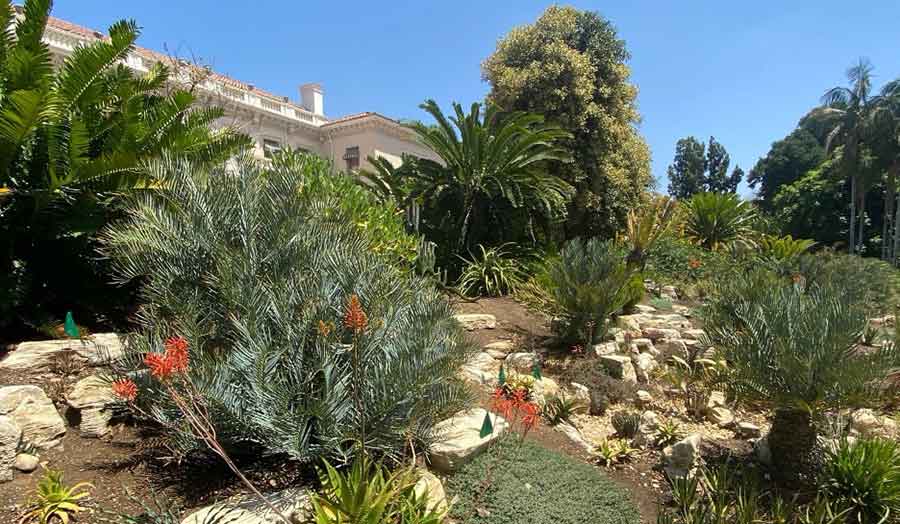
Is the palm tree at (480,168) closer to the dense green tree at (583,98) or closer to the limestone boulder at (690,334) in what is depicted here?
the dense green tree at (583,98)

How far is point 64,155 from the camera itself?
4273 millimetres

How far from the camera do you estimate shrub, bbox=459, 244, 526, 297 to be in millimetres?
9719

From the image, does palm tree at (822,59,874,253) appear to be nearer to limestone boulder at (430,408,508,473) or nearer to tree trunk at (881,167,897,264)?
tree trunk at (881,167,897,264)

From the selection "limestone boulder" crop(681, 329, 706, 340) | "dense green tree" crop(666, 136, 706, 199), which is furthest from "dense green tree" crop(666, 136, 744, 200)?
"limestone boulder" crop(681, 329, 706, 340)

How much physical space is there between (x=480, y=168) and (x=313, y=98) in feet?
54.7

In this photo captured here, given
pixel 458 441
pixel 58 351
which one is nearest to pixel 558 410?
pixel 458 441

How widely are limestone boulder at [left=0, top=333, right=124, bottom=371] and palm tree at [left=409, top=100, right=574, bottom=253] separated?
715cm

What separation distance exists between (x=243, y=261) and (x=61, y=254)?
247 cm

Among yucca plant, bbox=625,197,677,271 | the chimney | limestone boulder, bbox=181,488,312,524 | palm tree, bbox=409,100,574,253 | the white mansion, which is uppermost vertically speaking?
the chimney

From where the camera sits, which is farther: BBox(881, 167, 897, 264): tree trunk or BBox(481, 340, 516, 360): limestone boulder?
BBox(881, 167, 897, 264): tree trunk

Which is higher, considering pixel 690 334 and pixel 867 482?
pixel 690 334

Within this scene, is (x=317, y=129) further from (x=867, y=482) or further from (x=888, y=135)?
(x=888, y=135)

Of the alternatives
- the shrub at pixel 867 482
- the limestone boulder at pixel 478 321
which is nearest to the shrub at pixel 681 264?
the limestone boulder at pixel 478 321

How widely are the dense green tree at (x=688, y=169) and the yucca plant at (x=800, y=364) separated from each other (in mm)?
56971
